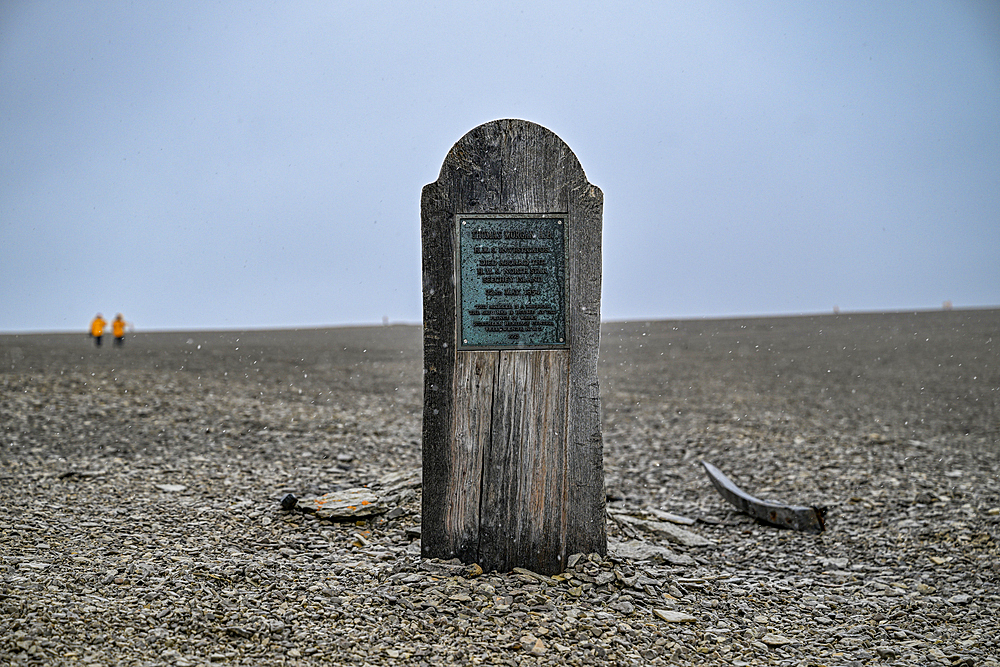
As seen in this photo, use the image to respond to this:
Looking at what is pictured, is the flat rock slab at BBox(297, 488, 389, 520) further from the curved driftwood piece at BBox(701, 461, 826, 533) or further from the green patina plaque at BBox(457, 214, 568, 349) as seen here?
the curved driftwood piece at BBox(701, 461, 826, 533)

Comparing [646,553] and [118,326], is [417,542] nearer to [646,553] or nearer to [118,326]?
[646,553]

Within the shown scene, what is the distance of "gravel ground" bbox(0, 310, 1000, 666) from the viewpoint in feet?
13.0

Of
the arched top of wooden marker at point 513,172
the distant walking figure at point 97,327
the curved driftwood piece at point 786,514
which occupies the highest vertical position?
the arched top of wooden marker at point 513,172

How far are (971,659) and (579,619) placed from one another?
232 cm

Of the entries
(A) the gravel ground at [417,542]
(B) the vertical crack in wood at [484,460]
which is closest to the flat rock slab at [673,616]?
(A) the gravel ground at [417,542]

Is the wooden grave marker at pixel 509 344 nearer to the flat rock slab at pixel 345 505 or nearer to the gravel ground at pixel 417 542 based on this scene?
the gravel ground at pixel 417 542

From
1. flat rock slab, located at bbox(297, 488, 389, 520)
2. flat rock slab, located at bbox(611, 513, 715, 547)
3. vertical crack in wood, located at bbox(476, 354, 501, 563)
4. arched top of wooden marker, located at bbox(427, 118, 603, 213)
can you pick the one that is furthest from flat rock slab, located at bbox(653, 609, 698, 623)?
arched top of wooden marker, located at bbox(427, 118, 603, 213)

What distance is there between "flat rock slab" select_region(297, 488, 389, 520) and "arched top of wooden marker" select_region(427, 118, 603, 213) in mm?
2703

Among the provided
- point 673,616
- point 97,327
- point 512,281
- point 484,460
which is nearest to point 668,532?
point 673,616

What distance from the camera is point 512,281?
4695 millimetres

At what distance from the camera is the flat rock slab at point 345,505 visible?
592 centimetres

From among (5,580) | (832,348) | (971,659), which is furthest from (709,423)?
(832,348)

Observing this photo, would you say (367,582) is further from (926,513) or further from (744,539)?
(926,513)

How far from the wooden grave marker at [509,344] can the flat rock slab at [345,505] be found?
1.36 meters
